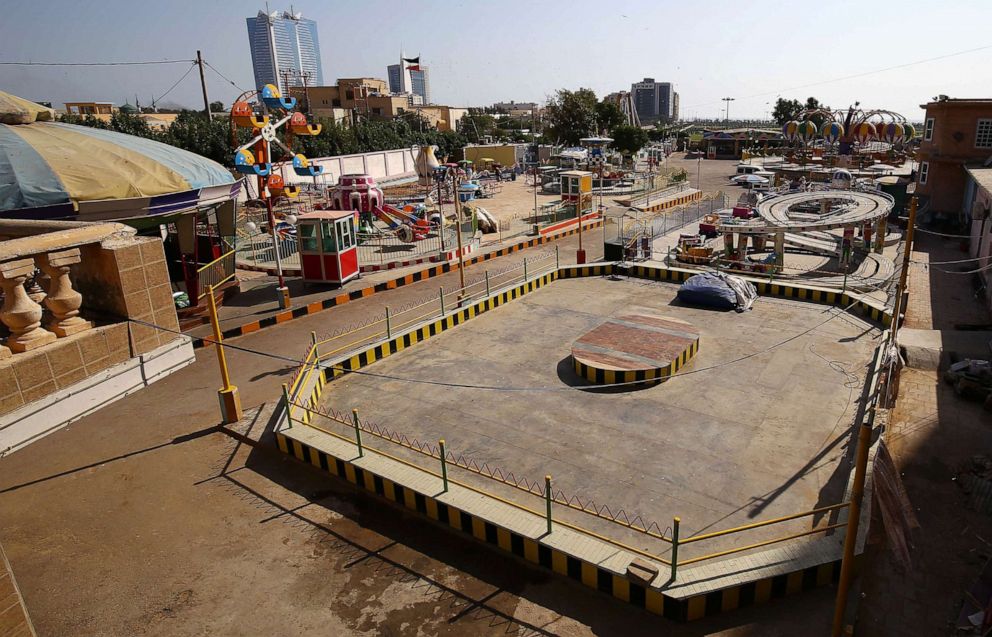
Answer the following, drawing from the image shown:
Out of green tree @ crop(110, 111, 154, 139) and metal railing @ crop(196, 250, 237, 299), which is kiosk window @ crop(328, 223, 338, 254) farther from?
green tree @ crop(110, 111, 154, 139)

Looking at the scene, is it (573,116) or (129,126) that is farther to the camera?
(573,116)

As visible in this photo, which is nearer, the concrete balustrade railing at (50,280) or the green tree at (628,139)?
the concrete balustrade railing at (50,280)

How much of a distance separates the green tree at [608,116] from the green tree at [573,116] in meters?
0.69

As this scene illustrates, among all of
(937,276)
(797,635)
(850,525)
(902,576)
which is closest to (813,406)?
(902,576)

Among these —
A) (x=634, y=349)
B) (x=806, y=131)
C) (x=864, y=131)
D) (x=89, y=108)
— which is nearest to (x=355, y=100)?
(x=89, y=108)

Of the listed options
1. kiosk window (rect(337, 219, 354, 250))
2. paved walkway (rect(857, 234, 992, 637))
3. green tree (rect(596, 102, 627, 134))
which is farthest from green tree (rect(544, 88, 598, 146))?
paved walkway (rect(857, 234, 992, 637))

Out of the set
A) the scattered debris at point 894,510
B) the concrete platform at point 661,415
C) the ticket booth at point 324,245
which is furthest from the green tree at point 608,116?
the scattered debris at point 894,510

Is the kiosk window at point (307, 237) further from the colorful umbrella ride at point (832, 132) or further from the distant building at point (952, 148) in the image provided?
the colorful umbrella ride at point (832, 132)

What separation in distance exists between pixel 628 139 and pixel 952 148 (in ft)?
134

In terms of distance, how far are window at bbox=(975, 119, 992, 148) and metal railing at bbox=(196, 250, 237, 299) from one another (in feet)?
109

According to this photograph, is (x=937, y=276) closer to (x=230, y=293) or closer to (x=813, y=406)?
(x=813, y=406)

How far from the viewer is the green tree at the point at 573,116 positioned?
72375 mm

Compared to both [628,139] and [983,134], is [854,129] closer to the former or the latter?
[983,134]

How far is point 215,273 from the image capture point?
17.8 meters
